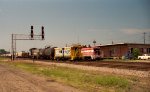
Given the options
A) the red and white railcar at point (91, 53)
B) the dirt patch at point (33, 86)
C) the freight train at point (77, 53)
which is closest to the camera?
the dirt patch at point (33, 86)

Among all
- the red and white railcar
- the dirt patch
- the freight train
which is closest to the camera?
the dirt patch

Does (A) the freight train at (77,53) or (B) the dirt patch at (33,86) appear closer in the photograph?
(B) the dirt patch at (33,86)

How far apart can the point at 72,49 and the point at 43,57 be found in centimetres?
2488

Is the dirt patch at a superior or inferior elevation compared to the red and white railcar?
inferior

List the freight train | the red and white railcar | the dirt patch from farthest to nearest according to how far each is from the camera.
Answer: the freight train → the red and white railcar → the dirt patch

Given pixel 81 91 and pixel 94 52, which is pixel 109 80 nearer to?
pixel 81 91

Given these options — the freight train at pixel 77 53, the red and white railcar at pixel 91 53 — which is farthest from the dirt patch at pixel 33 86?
the freight train at pixel 77 53

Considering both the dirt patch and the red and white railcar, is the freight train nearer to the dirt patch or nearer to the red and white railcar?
the red and white railcar

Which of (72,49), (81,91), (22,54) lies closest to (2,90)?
(81,91)

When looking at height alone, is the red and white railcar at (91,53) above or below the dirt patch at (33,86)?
above

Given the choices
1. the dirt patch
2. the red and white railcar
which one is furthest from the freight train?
the dirt patch

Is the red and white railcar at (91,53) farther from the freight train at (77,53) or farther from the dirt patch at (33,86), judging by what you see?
the dirt patch at (33,86)

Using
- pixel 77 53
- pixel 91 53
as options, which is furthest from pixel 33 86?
pixel 77 53

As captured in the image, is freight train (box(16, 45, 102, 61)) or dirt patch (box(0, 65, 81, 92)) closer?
dirt patch (box(0, 65, 81, 92))
